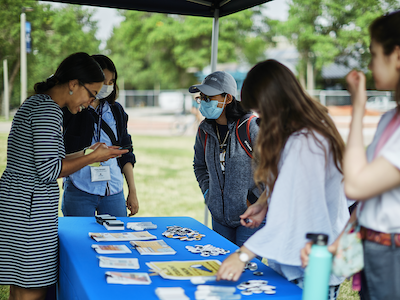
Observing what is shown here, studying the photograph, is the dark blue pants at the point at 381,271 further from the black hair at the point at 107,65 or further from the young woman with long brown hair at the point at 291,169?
the black hair at the point at 107,65

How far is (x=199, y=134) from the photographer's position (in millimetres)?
2633

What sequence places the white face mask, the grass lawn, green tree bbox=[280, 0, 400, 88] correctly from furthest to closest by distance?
green tree bbox=[280, 0, 400, 88] → the grass lawn → the white face mask

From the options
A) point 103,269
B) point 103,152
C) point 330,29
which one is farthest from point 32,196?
point 330,29

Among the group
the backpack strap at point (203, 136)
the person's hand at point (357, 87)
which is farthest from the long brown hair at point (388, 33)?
the backpack strap at point (203, 136)

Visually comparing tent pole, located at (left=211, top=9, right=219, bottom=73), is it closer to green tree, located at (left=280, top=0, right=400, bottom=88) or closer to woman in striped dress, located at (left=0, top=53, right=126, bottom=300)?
woman in striped dress, located at (left=0, top=53, right=126, bottom=300)

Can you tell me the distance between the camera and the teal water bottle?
1.12 meters

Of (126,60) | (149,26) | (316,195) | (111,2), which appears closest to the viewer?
(316,195)

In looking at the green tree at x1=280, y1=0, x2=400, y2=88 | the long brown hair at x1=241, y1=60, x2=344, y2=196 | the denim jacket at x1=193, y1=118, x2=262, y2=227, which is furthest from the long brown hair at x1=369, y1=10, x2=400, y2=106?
the green tree at x1=280, y1=0, x2=400, y2=88

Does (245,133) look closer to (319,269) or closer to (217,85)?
Answer: (217,85)

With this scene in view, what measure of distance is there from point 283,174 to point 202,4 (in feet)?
7.74

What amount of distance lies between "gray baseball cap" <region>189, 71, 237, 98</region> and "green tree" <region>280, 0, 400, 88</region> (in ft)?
70.6

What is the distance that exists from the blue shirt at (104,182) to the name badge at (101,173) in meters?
0.05

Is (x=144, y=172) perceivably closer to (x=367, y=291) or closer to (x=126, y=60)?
(x=367, y=291)

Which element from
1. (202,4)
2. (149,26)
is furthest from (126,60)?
(202,4)
